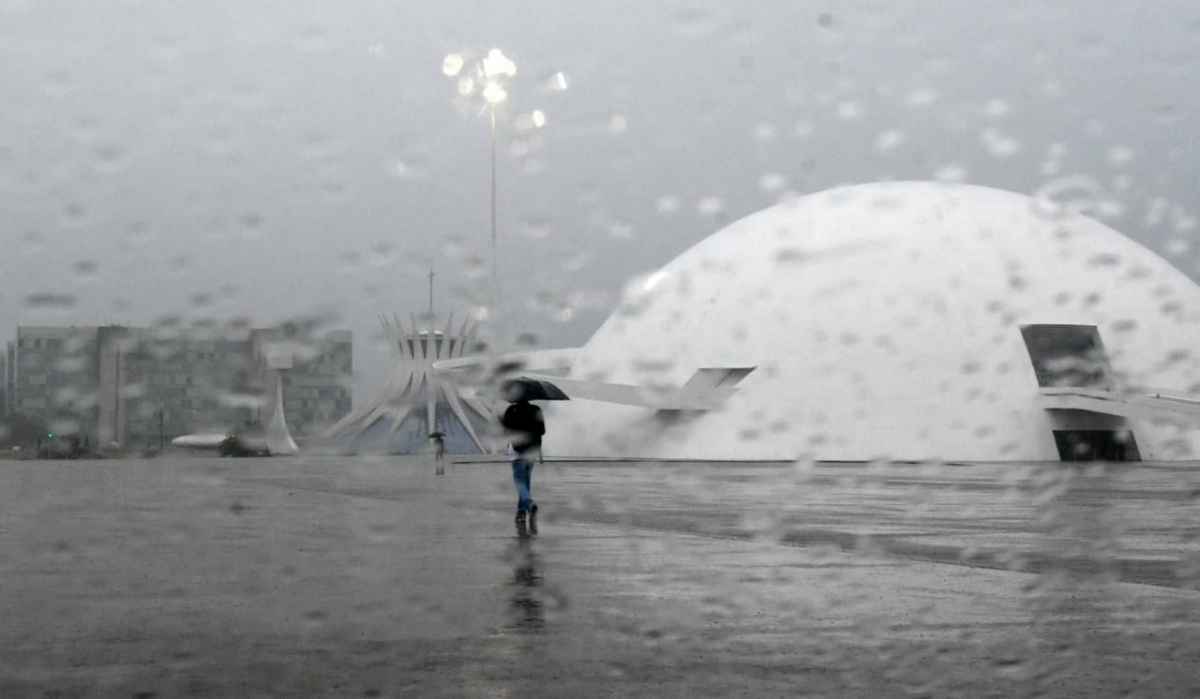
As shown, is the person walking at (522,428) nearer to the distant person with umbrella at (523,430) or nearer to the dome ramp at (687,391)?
the distant person with umbrella at (523,430)

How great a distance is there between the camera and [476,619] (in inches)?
297

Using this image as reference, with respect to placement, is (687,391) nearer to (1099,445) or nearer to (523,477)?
(1099,445)

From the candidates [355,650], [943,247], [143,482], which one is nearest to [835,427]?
[943,247]

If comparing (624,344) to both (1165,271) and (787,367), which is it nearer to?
(787,367)

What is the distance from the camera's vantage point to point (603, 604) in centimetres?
820

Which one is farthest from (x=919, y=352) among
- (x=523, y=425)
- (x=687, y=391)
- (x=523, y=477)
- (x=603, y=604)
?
(x=603, y=604)

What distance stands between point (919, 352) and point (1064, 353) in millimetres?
4795

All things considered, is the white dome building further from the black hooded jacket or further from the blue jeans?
the black hooded jacket

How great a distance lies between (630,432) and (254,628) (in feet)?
156

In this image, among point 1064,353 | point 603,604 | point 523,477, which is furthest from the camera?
point 1064,353

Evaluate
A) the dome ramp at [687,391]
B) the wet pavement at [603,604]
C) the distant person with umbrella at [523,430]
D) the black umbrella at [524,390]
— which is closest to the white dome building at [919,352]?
the dome ramp at [687,391]

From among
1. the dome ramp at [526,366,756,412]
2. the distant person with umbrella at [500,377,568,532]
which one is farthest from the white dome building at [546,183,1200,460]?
the distant person with umbrella at [500,377,568,532]

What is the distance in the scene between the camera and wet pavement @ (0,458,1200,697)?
19.1 feet

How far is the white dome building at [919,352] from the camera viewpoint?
161ft
